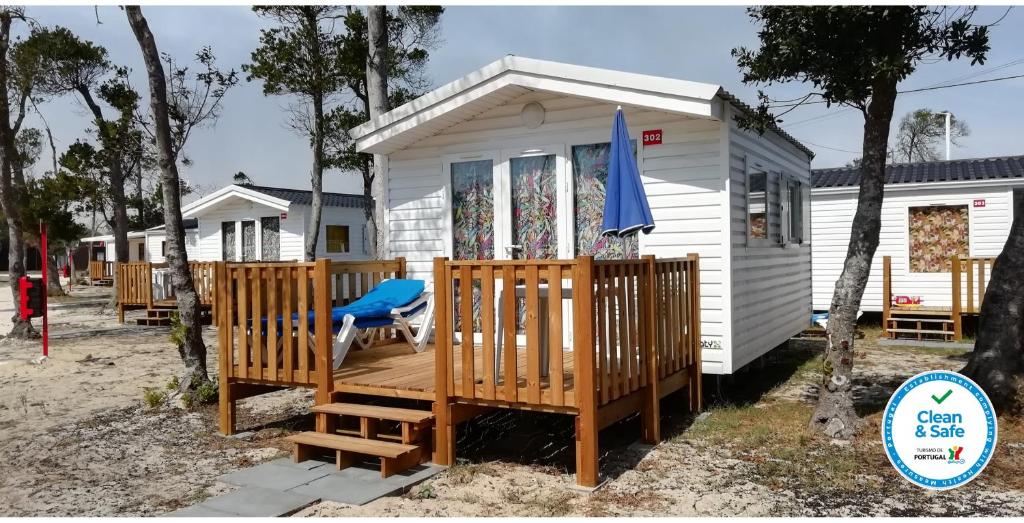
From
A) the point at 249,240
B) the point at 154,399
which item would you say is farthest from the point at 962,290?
the point at 249,240

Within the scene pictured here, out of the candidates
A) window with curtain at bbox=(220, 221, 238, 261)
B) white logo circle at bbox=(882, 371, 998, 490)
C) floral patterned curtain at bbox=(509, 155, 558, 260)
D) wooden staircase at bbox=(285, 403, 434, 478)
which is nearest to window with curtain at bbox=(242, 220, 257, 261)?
window with curtain at bbox=(220, 221, 238, 261)

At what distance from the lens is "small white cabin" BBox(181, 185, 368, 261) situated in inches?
720

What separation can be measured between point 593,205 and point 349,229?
49.0ft

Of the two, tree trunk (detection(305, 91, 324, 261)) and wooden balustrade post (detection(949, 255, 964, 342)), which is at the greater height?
tree trunk (detection(305, 91, 324, 261))

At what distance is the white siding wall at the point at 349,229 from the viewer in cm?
1944

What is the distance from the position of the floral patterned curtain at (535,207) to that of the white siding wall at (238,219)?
12.6 m

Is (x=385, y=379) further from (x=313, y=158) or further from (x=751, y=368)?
(x=313, y=158)

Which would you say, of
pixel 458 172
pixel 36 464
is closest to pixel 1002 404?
pixel 458 172

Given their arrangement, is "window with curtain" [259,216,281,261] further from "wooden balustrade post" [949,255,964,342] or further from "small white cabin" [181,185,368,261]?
"wooden balustrade post" [949,255,964,342]

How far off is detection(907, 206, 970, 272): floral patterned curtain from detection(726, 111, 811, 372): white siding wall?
3728 millimetres

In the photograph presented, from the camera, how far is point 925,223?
1184 centimetres

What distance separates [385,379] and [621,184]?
2060mm

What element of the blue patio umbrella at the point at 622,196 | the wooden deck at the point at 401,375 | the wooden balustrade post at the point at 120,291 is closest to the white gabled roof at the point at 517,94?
the blue patio umbrella at the point at 622,196

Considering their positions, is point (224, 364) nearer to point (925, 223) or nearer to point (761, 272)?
point (761, 272)
